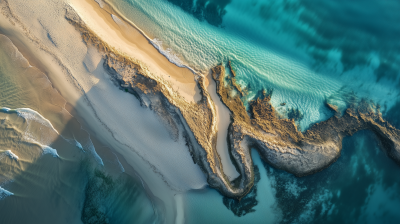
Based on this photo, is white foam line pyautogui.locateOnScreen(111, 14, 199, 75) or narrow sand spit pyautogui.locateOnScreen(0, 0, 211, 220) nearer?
narrow sand spit pyautogui.locateOnScreen(0, 0, 211, 220)

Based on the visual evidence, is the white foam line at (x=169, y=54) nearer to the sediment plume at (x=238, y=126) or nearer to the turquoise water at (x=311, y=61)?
the turquoise water at (x=311, y=61)

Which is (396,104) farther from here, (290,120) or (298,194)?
(298,194)

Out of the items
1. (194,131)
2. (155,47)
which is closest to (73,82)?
(155,47)

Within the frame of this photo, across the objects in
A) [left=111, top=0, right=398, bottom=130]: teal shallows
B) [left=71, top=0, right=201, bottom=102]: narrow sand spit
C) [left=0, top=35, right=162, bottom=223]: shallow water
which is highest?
[left=111, top=0, right=398, bottom=130]: teal shallows

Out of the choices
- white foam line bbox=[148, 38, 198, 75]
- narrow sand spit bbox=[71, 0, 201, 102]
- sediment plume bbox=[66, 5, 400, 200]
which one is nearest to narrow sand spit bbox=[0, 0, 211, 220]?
narrow sand spit bbox=[71, 0, 201, 102]

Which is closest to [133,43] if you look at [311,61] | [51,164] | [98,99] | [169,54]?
[169,54]

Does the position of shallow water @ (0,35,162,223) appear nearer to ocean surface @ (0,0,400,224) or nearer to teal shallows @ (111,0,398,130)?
ocean surface @ (0,0,400,224)

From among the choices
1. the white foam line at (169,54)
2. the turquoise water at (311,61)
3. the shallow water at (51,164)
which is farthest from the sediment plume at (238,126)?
the shallow water at (51,164)
